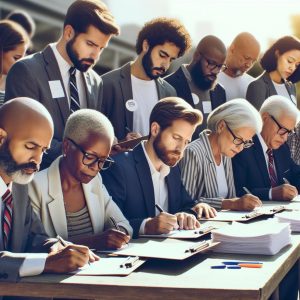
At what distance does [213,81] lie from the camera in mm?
5516

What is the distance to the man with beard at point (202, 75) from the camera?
17.9 feet

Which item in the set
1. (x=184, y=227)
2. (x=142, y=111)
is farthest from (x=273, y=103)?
(x=184, y=227)

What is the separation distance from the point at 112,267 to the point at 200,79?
316cm

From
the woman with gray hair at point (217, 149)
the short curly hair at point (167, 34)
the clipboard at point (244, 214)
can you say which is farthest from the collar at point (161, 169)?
the short curly hair at point (167, 34)

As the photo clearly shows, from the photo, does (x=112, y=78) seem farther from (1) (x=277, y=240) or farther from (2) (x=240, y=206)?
(1) (x=277, y=240)

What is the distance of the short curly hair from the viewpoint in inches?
190

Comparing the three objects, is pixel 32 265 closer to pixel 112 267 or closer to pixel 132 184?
pixel 112 267

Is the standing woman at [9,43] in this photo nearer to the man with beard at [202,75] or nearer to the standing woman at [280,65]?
the man with beard at [202,75]

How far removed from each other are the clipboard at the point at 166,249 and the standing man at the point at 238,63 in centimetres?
325

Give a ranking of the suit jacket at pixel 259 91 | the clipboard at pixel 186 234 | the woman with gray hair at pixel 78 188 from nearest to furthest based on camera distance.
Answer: the woman with gray hair at pixel 78 188 → the clipboard at pixel 186 234 → the suit jacket at pixel 259 91

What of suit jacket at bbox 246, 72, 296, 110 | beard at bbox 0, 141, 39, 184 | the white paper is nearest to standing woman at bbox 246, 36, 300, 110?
suit jacket at bbox 246, 72, 296, 110

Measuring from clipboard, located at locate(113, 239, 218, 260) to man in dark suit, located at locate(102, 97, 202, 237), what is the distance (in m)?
0.66

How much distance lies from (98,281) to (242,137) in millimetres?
2505

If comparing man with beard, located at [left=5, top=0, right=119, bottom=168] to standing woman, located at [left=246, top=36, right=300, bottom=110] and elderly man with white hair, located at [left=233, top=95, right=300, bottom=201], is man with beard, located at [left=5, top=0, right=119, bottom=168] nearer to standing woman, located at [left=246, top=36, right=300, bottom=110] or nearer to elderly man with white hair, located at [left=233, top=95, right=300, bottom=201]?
elderly man with white hair, located at [left=233, top=95, right=300, bottom=201]
